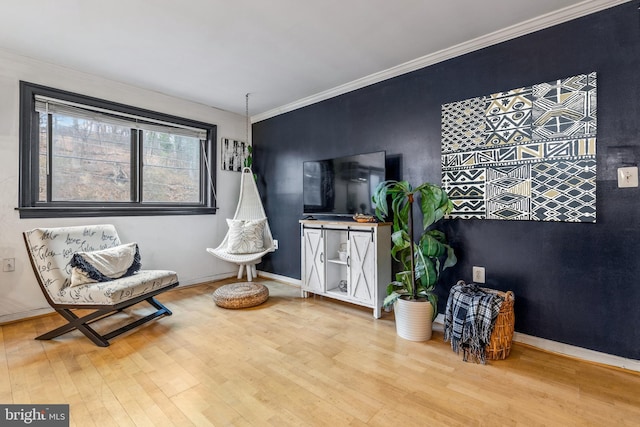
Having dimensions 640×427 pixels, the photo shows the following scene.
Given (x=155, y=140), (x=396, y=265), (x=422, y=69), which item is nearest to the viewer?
(x=422, y=69)

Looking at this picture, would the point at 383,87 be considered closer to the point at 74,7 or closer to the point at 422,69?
the point at 422,69

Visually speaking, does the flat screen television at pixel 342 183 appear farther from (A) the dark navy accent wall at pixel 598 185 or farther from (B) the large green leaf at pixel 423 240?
(B) the large green leaf at pixel 423 240

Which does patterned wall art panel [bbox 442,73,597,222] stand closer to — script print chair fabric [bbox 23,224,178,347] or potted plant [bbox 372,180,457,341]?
potted plant [bbox 372,180,457,341]

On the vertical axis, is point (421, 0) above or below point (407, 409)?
above

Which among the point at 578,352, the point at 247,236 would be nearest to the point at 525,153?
the point at 578,352

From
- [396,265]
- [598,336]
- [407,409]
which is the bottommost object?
[407,409]

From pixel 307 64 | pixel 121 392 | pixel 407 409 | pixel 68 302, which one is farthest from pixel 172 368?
pixel 307 64

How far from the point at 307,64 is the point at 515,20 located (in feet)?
5.47

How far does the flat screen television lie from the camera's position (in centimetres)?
289

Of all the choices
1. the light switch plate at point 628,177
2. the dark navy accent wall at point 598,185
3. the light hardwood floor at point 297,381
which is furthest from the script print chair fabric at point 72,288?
the light switch plate at point 628,177

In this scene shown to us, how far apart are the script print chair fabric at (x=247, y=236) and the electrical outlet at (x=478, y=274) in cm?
225

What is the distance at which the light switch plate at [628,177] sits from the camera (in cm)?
180

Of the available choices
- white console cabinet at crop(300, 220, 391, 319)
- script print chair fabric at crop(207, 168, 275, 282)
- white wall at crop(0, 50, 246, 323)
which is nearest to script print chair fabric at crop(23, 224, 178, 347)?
white wall at crop(0, 50, 246, 323)

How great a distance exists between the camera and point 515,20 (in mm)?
2129
